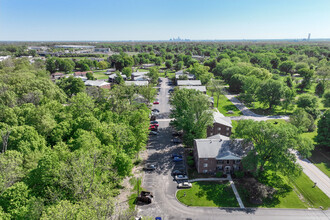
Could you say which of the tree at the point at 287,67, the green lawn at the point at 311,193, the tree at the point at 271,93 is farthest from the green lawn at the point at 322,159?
the tree at the point at 287,67

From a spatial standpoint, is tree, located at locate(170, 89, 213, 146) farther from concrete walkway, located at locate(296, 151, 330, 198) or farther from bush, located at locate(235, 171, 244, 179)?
concrete walkway, located at locate(296, 151, 330, 198)

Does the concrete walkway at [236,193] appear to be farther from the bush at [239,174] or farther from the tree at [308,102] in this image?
the tree at [308,102]

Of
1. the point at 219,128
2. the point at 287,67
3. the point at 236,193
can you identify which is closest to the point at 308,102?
the point at 219,128

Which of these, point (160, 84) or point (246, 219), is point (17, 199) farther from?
point (160, 84)

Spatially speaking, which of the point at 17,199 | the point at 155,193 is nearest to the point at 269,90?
the point at 155,193

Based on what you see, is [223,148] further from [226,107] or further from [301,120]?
[226,107]

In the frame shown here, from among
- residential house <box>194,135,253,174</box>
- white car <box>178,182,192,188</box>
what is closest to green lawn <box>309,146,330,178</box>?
residential house <box>194,135,253,174</box>
